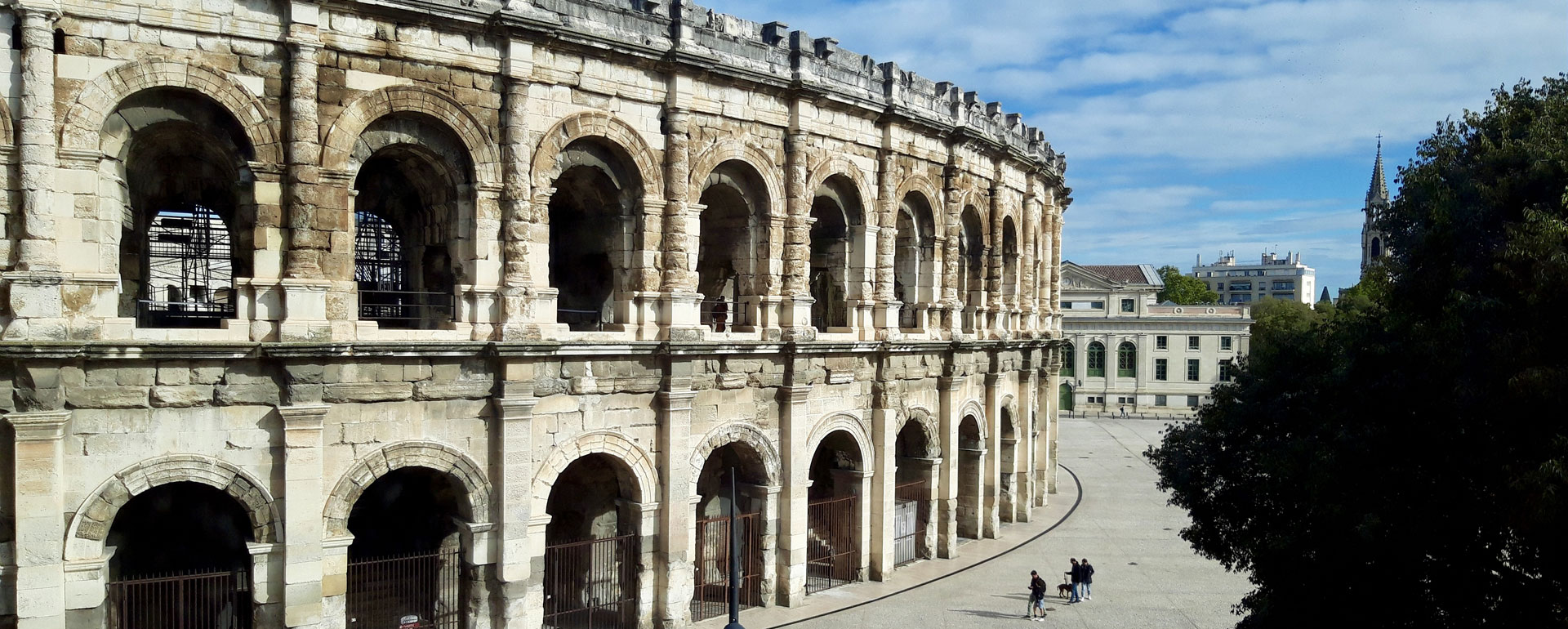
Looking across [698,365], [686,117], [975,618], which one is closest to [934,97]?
[686,117]

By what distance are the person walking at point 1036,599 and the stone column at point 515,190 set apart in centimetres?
931

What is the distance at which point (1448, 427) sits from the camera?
10.4 meters

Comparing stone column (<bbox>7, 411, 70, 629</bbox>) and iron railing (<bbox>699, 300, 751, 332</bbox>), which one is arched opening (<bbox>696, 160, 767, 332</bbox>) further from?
stone column (<bbox>7, 411, 70, 629</bbox>)

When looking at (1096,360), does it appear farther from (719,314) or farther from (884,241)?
(719,314)

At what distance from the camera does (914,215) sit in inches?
792

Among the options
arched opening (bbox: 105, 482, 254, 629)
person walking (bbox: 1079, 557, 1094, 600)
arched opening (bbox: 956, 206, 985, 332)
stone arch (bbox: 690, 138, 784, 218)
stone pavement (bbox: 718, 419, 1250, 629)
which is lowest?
stone pavement (bbox: 718, 419, 1250, 629)

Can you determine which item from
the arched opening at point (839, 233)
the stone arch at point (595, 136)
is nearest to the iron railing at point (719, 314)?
the arched opening at point (839, 233)

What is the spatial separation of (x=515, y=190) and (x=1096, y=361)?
151ft

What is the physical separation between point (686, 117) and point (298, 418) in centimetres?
684

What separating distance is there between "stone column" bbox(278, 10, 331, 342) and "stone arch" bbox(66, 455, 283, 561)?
1711 millimetres

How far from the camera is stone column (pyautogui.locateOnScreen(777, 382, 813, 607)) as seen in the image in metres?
16.7

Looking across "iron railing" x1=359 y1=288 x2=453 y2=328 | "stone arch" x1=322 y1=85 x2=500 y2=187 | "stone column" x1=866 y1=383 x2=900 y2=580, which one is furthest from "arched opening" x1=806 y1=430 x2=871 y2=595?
"stone arch" x1=322 y1=85 x2=500 y2=187

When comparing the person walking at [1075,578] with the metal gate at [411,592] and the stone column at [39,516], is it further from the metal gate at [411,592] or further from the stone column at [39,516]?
the stone column at [39,516]

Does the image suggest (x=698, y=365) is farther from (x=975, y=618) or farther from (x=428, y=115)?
(x=975, y=618)
